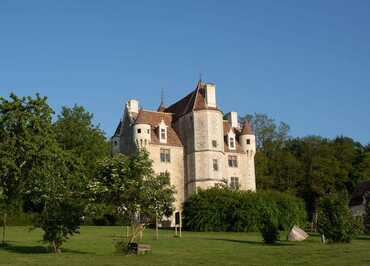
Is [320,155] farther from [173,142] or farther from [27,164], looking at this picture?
[27,164]

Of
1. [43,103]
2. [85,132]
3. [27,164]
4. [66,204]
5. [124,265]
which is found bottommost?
[124,265]

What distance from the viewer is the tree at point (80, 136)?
188 ft

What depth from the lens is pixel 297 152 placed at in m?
77.2

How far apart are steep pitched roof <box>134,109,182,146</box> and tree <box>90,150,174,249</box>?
36.0 m

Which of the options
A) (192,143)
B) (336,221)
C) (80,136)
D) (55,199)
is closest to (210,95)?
(192,143)

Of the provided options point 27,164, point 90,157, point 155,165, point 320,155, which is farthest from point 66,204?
point 320,155

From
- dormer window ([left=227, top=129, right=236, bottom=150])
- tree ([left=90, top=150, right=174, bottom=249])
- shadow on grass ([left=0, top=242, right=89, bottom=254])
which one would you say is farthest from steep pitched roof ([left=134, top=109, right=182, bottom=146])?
tree ([left=90, top=150, right=174, bottom=249])

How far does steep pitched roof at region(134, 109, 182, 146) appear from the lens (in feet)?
202

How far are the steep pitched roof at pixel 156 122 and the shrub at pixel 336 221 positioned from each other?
110ft

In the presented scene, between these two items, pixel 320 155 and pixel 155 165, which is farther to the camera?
pixel 320 155

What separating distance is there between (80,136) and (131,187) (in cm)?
3584

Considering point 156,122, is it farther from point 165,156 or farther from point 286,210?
point 286,210

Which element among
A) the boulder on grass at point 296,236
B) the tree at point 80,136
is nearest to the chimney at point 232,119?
the tree at point 80,136

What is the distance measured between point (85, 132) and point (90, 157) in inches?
138
